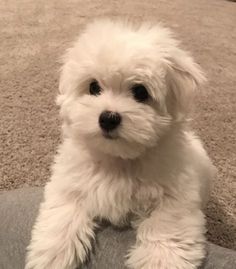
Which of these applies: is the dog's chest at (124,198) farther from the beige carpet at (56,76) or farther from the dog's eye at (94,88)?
the beige carpet at (56,76)

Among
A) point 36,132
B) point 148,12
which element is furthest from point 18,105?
point 148,12

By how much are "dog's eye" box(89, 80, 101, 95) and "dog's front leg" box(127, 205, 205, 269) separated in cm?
27

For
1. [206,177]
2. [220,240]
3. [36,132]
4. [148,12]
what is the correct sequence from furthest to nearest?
[148,12] < [36,132] < [220,240] < [206,177]

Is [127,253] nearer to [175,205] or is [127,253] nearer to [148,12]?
[175,205]

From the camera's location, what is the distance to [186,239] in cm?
93

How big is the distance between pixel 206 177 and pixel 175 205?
0.83 ft

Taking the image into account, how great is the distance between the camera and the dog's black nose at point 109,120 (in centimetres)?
89

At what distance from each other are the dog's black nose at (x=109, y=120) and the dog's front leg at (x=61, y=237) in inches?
7.7

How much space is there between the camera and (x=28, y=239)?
1.01 metres

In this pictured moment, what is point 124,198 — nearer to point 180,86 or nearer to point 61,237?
point 61,237

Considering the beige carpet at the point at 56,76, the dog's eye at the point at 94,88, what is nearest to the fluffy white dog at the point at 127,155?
the dog's eye at the point at 94,88

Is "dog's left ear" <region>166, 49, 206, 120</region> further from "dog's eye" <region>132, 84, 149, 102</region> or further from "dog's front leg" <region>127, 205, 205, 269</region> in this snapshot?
"dog's front leg" <region>127, 205, 205, 269</region>

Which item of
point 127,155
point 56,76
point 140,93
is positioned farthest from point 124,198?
point 56,76

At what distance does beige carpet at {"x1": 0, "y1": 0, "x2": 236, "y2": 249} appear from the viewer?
1556mm
